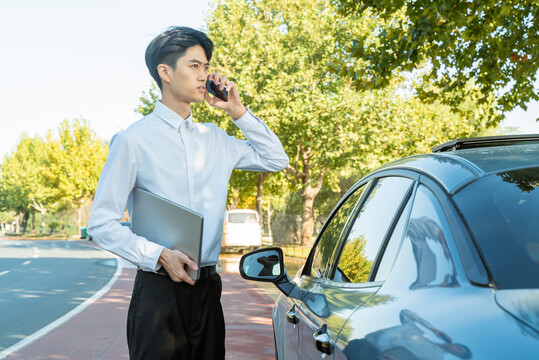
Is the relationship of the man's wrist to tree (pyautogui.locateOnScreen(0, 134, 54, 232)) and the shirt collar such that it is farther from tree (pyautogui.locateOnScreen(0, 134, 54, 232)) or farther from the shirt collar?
tree (pyautogui.locateOnScreen(0, 134, 54, 232))

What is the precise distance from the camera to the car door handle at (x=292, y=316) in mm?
2992

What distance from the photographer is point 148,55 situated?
3027mm

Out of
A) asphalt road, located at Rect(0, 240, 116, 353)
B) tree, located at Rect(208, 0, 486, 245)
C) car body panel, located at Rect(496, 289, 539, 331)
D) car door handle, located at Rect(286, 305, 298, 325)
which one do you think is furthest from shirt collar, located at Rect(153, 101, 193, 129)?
tree, located at Rect(208, 0, 486, 245)

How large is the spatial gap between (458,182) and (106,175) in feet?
4.47

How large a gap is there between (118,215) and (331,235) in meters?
1.06

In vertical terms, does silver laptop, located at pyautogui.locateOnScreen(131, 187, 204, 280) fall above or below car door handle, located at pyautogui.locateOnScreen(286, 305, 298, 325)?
above

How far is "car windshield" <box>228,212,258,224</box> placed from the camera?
30797mm

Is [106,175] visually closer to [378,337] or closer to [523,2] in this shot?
[378,337]

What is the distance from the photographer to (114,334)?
9211mm

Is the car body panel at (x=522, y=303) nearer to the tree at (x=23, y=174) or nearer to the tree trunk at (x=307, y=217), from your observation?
the tree trunk at (x=307, y=217)

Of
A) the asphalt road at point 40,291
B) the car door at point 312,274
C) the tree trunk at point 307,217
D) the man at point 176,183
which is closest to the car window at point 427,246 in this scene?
the car door at point 312,274

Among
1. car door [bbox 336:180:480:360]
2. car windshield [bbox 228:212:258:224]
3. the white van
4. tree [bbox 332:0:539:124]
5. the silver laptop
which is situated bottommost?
car door [bbox 336:180:480:360]

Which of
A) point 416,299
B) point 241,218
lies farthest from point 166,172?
point 241,218

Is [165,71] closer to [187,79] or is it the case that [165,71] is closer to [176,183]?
[187,79]
